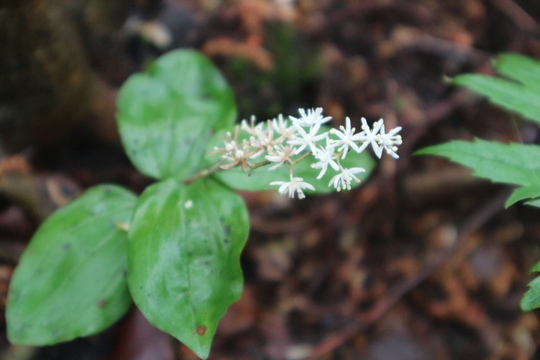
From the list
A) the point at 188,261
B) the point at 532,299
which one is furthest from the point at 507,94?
the point at 188,261

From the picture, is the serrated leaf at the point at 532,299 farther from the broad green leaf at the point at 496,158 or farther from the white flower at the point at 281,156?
the white flower at the point at 281,156

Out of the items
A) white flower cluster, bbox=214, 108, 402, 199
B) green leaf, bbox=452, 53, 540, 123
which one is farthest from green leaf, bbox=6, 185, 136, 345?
green leaf, bbox=452, 53, 540, 123

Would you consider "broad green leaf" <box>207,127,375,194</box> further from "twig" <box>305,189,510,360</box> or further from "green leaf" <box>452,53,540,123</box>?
"twig" <box>305,189,510,360</box>

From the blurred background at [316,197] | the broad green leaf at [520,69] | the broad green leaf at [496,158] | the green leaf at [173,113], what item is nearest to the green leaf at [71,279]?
the green leaf at [173,113]

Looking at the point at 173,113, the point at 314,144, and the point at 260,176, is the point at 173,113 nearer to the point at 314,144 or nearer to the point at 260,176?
the point at 260,176

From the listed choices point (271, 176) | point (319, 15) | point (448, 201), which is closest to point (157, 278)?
point (271, 176)

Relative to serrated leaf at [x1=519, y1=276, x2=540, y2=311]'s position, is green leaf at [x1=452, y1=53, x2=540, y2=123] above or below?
above
